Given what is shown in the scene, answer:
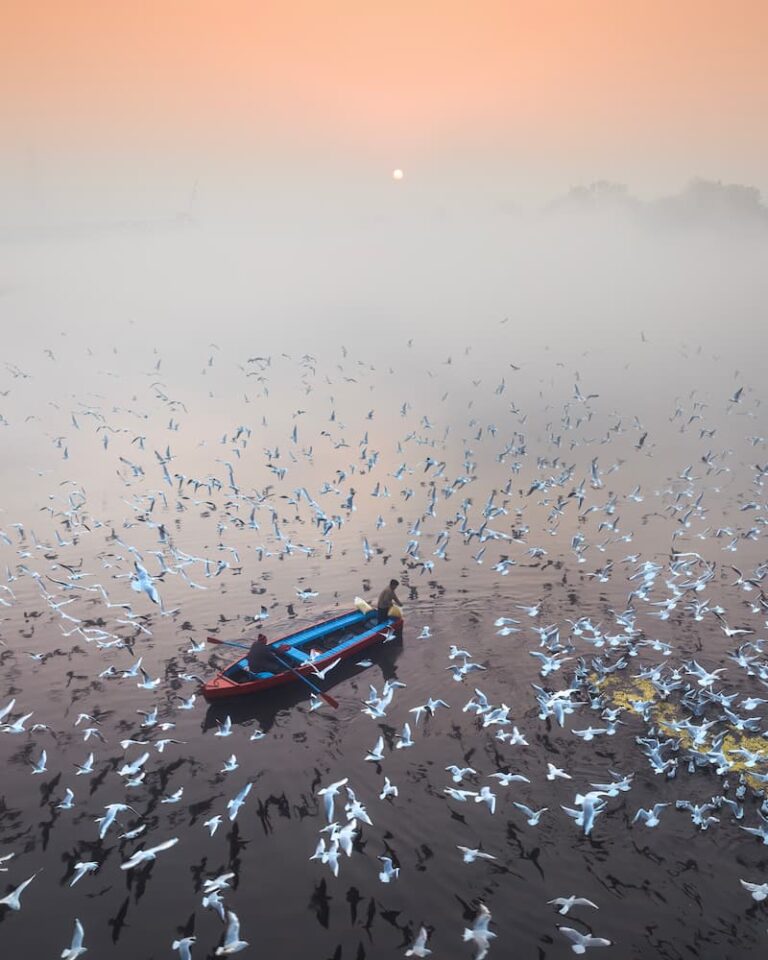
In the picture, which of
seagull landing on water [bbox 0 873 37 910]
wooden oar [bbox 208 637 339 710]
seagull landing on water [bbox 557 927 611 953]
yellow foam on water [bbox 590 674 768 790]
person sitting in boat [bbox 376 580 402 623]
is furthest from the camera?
person sitting in boat [bbox 376 580 402 623]

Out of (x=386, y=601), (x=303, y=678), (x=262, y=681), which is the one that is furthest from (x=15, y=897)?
(x=386, y=601)

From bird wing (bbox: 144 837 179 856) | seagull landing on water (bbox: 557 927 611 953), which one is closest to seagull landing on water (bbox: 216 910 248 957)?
bird wing (bbox: 144 837 179 856)

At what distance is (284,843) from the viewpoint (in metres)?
15.4

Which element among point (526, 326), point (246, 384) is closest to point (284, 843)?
point (246, 384)

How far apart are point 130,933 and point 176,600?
1591 centimetres

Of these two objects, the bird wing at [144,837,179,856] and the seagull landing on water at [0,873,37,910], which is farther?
the bird wing at [144,837,179,856]

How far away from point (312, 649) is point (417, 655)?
3.79m

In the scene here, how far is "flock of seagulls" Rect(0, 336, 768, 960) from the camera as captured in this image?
15.2m

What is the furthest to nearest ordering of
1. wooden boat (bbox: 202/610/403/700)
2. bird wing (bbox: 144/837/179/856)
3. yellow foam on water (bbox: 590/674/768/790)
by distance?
1. wooden boat (bbox: 202/610/403/700)
2. yellow foam on water (bbox: 590/674/768/790)
3. bird wing (bbox: 144/837/179/856)

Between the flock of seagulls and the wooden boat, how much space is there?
40.1 inches

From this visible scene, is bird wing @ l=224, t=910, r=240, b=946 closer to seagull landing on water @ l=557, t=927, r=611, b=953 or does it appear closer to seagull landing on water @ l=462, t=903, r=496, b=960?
seagull landing on water @ l=462, t=903, r=496, b=960

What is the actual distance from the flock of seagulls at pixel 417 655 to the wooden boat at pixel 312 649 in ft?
3.34

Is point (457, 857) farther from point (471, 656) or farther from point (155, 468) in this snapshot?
point (155, 468)

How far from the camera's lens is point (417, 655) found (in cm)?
2339
